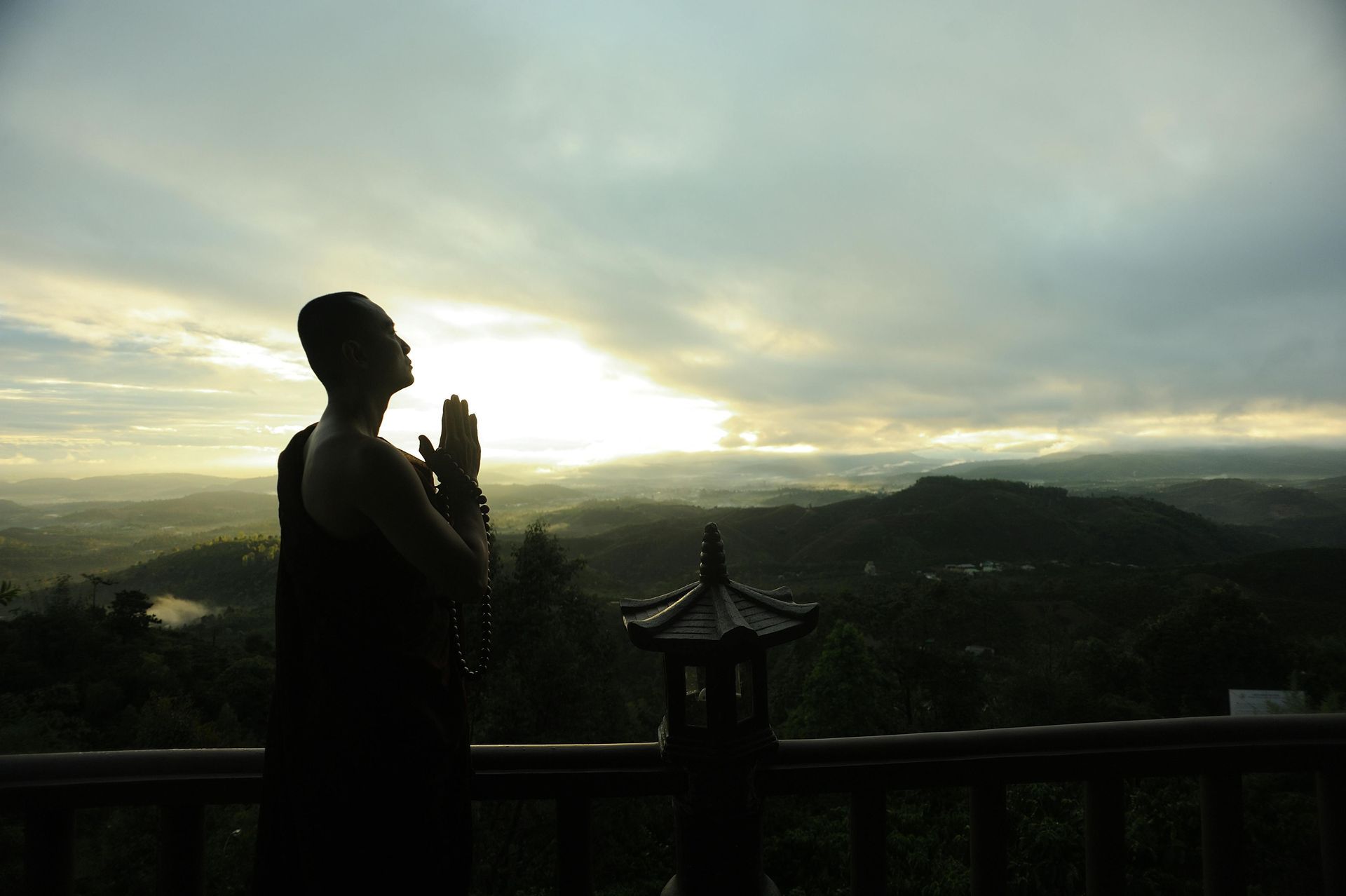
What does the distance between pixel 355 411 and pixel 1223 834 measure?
322cm

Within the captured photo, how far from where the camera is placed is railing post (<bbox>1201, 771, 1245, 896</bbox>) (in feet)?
6.77

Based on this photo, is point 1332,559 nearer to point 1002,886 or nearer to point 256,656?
point 1002,886

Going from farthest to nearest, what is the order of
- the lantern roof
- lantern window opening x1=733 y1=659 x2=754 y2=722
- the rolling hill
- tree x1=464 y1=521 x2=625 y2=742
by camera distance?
the rolling hill < tree x1=464 y1=521 x2=625 y2=742 < lantern window opening x1=733 y1=659 x2=754 y2=722 < the lantern roof

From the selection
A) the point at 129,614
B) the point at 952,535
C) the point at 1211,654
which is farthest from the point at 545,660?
the point at 952,535

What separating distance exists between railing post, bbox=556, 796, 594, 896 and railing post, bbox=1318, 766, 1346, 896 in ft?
8.59

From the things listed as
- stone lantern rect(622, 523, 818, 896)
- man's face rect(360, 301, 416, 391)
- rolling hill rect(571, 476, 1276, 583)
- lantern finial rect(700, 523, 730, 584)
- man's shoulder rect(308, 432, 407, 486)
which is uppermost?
man's face rect(360, 301, 416, 391)

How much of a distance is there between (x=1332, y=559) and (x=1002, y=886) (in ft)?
59.4

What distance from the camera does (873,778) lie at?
1965 mm

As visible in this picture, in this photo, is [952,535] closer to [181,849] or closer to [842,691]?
[842,691]

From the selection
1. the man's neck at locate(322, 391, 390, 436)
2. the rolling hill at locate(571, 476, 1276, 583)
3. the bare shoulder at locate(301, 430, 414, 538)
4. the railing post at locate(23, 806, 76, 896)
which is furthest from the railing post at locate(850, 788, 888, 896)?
the rolling hill at locate(571, 476, 1276, 583)

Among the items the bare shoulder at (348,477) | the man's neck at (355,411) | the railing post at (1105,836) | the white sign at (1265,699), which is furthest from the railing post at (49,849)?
the white sign at (1265,699)

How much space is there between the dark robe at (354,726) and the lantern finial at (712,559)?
91 centimetres

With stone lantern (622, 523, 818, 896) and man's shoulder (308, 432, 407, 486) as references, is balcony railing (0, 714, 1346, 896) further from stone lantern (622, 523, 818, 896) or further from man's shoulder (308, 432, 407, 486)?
man's shoulder (308, 432, 407, 486)

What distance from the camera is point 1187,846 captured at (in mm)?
5680
